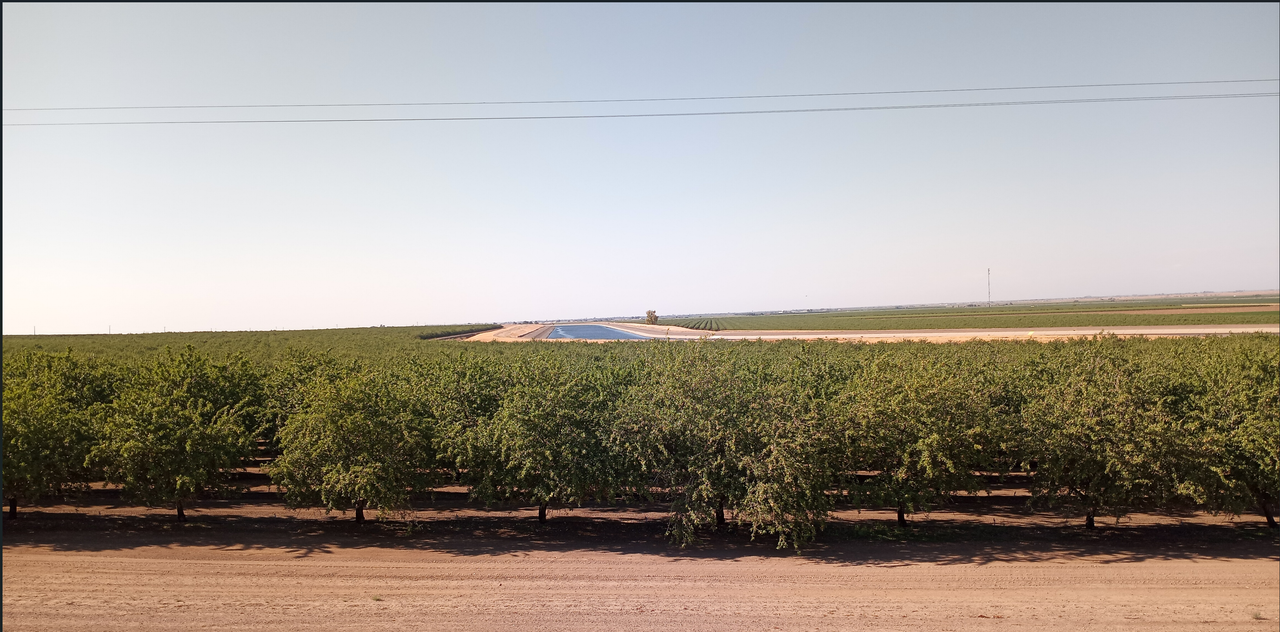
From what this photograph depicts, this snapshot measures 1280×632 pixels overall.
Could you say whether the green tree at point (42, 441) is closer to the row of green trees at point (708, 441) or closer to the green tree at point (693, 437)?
the row of green trees at point (708, 441)

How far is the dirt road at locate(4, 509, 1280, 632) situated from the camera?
1819 cm

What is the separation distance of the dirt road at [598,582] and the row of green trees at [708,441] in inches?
64.6

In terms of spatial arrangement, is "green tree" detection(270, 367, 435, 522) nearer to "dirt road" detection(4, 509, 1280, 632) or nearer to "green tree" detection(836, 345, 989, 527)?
"dirt road" detection(4, 509, 1280, 632)

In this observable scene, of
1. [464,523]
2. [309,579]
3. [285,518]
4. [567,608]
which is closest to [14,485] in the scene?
[285,518]

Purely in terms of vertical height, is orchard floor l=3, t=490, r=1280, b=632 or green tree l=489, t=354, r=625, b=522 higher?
green tree l=489, t=354, r=625, b=522

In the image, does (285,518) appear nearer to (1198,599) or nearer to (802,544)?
(802,544)

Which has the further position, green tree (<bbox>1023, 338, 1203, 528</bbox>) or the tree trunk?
the tree trunk

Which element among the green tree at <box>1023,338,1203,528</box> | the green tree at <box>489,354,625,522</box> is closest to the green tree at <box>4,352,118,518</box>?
the green tree at <box>489,354,625,522</box>

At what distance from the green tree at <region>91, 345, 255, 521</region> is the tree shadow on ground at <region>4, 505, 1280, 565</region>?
1881mm

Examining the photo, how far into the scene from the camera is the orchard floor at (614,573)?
18.3 m

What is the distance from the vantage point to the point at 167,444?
24.5m

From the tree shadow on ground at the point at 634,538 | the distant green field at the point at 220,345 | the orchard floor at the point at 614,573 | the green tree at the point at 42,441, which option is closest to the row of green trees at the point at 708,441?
the green tree at the point at 42,441

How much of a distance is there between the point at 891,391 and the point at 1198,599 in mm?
10792

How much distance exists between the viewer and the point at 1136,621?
17.9 metres
